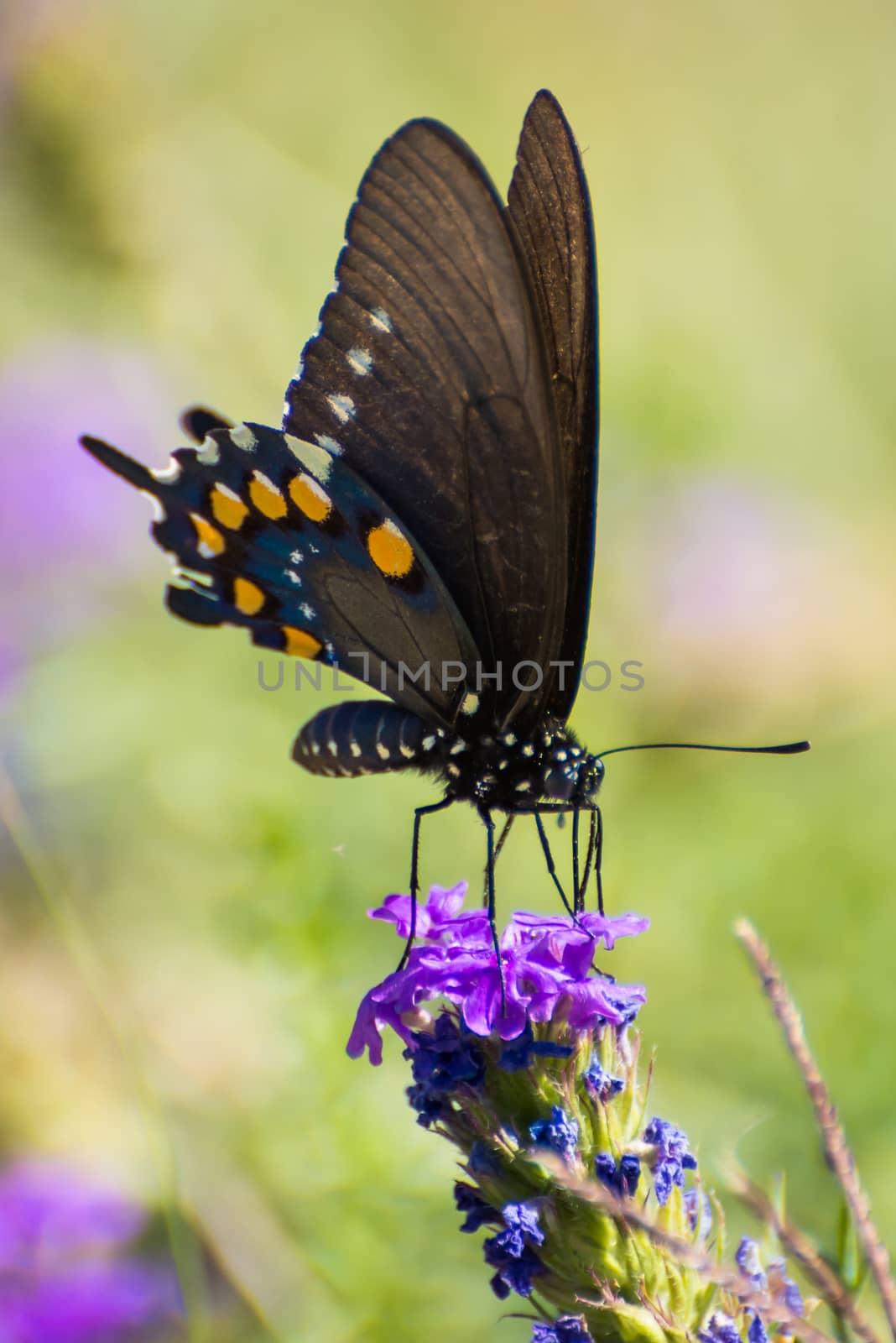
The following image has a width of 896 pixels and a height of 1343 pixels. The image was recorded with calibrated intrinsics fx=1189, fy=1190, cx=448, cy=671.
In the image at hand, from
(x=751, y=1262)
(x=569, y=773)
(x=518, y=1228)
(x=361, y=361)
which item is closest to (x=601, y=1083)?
(x=518, y=1228)

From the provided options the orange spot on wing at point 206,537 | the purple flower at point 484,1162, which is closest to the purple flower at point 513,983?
the purple flower at point 484,1162

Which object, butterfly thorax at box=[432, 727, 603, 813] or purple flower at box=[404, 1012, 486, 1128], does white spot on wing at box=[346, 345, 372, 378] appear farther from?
purple flower at box=[404, 1012, 486, 1128]

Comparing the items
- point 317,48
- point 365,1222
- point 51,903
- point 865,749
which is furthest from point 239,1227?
point 317,48

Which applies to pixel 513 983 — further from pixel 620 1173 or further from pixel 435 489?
pixel 435 489

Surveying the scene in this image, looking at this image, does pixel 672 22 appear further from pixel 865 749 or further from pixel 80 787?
pixel 80 787

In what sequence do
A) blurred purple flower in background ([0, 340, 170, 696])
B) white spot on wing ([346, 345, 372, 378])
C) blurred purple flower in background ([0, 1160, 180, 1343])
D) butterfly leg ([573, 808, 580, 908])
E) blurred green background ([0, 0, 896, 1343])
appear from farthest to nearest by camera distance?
blurred purple flower in background ([0, 340, 170, 696]), blurred green background ([0, 0, 896, 1343]), blurred purple flower in background ([0, 1160, 180, 1343]), white spot on wing ([346, 345, 372, 378]), butterfly leg ([573, 808, 580, 908])

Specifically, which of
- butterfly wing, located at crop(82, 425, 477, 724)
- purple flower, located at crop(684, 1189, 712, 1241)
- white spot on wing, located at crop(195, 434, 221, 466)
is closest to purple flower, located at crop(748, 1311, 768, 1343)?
purple flower, located at crop(684, 1189, 712, 1241)
